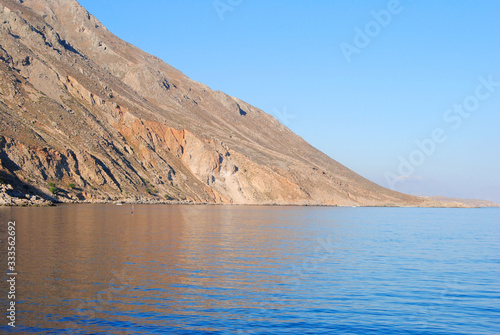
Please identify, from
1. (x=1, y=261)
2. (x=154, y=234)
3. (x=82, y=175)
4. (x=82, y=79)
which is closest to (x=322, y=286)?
(x=1, y=261)

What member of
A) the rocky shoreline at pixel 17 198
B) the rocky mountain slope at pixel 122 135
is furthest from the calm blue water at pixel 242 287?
the rocky mountain slope at pixel 122 135

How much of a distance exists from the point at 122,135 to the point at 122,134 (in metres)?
0.58

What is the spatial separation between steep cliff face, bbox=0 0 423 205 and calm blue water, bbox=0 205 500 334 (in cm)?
5423

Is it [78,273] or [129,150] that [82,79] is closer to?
[129,150]

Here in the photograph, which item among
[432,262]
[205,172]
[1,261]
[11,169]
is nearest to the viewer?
[1,261]

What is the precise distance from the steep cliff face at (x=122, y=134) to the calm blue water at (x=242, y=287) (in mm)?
54233

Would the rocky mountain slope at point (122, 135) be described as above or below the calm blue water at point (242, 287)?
above

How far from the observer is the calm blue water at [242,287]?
1517 centimetres

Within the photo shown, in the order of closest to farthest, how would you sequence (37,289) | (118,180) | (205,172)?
(37,289) < (118,180) < (205,172)

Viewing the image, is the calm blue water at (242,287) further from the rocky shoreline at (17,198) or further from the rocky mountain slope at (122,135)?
the rocky mountain slope at (122,135)

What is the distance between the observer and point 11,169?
76688 millimetres

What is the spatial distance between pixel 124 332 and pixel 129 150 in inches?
4014

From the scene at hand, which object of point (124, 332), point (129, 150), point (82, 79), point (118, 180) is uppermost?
point (82, 79)

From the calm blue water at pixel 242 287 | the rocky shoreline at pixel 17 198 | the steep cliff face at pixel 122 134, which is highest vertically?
the steep cliff face at pixel 122 134
